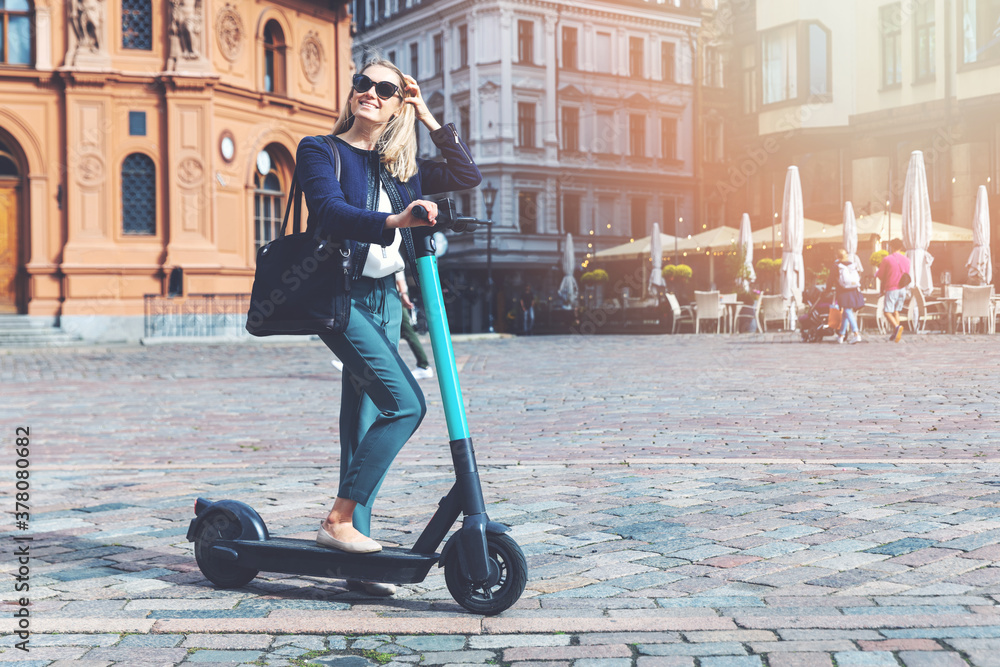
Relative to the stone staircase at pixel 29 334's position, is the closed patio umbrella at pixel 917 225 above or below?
above

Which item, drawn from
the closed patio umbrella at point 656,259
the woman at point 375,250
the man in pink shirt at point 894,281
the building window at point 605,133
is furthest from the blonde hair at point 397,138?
the building window at point 605,133

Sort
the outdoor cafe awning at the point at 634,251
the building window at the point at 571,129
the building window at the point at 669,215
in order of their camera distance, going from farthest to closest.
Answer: the building window at the point at 669,215
the building window at the point at 571,129
the outdoor cafe awning at the point at 634,251

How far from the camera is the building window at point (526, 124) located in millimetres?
51438

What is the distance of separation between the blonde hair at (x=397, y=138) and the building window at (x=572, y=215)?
48.7 metres

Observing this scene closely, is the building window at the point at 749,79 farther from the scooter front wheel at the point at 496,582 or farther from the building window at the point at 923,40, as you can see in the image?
the scooter front wheel at the point at 496,582

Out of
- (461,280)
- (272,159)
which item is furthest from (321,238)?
(461,280)

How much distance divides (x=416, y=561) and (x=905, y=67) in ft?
116

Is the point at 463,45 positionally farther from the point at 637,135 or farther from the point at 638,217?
the point at 638,217

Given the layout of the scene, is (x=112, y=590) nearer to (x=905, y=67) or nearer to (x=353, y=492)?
(x=353, y=492)

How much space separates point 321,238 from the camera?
356 cm

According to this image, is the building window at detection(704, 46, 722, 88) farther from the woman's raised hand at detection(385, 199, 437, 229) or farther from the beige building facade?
the woman's raised hand at detection(385, 199, 437, 229)

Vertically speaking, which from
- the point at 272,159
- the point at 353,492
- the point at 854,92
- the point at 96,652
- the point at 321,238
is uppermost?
the point at 854,92

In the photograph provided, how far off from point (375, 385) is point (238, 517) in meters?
0.71

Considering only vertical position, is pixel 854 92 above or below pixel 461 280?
above
